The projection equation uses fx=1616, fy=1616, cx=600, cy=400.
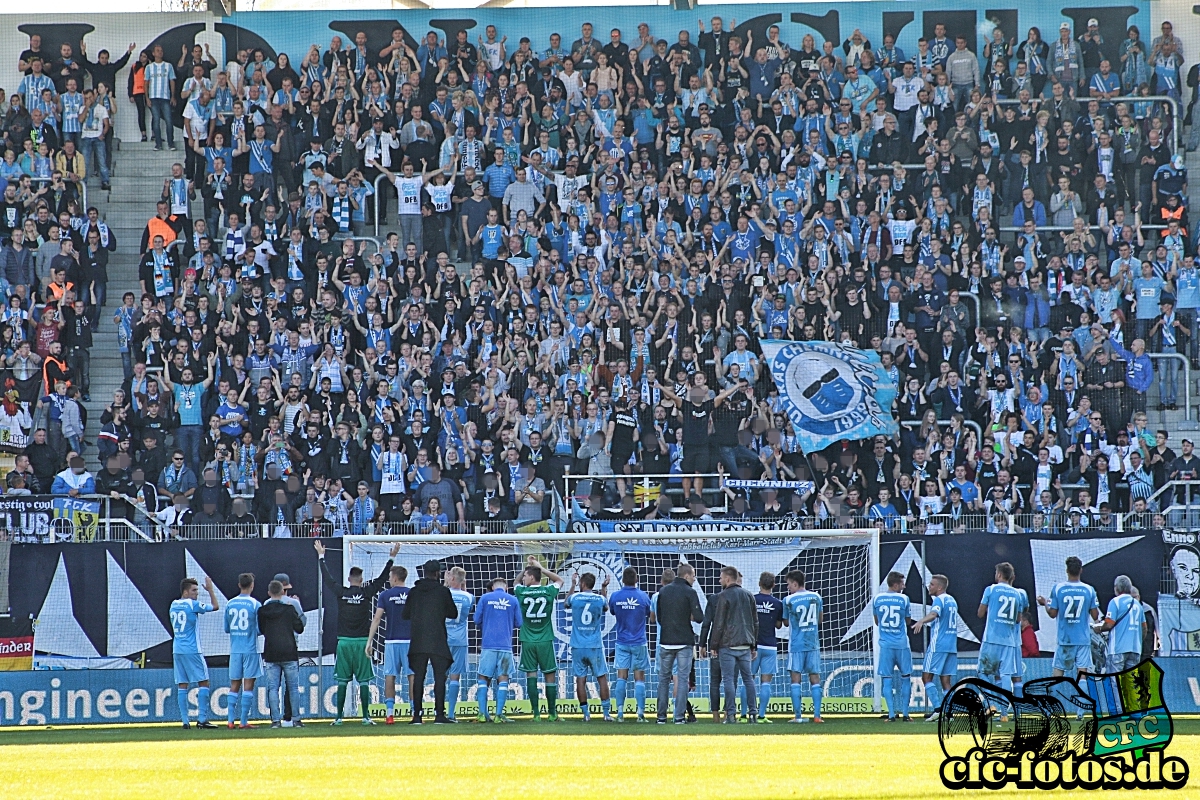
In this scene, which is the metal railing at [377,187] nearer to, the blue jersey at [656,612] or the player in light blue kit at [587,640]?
the blue jersey at [656,612]

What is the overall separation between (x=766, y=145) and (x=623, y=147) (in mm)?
2511

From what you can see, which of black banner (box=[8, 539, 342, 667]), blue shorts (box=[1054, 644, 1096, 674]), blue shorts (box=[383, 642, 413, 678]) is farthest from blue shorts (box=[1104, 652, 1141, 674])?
black banner (box=[8, 539, 342, 667])

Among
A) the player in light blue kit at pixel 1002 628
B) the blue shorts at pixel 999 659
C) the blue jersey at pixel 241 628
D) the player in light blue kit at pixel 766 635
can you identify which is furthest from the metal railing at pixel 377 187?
the blue shorts at pixel 999 659

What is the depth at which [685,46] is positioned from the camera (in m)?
29.6

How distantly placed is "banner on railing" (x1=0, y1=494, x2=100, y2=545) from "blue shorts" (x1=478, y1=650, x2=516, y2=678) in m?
5.91

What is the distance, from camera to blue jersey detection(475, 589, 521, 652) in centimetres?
1880

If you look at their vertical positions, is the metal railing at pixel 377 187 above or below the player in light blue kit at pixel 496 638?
above

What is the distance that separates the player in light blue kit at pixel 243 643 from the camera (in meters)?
18.3

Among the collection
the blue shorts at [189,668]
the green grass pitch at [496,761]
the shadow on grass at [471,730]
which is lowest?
the shadow on grass at [471,730]

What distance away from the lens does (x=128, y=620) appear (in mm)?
20422

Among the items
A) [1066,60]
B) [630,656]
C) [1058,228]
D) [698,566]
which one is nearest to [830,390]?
[698,566]

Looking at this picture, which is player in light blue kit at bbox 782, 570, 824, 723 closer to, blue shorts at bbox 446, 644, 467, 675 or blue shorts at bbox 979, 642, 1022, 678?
blue shorts at bbox 979, 642, 1022, 678

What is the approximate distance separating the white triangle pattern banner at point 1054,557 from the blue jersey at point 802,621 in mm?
3571

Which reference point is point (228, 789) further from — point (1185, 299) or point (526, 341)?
point (1185, 299)
